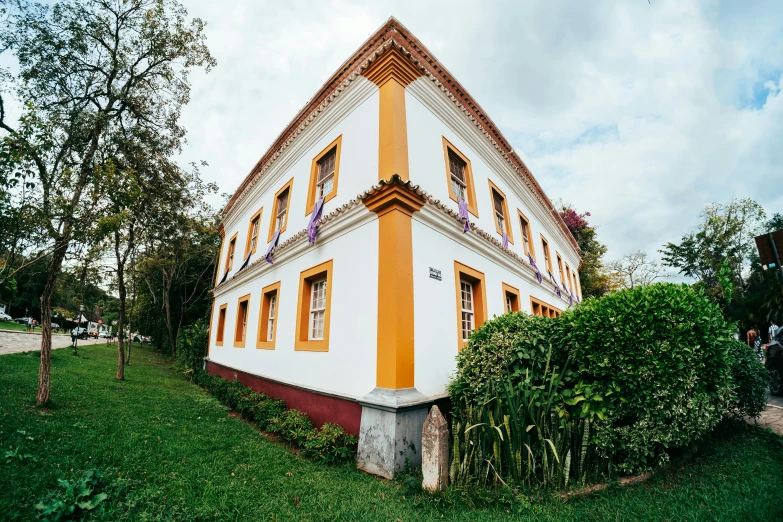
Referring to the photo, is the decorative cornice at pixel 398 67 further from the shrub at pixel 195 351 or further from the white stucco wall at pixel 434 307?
the shrub at pixel 195 351

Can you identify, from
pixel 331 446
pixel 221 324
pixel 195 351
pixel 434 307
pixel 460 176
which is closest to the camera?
pixel 331 446

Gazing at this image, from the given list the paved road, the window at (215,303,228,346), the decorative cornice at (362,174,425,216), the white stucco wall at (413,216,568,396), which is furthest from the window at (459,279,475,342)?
the paved road

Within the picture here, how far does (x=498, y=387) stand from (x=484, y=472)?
3.27ft

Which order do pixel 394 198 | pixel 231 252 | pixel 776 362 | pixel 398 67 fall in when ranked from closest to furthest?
pixel 394 198 → pixel 398 67 → pixel 776 362 → pixel 231 252

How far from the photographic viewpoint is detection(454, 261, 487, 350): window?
272 inches

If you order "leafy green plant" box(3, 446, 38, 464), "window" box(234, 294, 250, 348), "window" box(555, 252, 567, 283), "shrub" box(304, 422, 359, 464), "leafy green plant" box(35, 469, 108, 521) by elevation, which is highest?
"window" box(555, 252, 567, 283)

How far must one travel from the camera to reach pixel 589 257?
25.4 meters

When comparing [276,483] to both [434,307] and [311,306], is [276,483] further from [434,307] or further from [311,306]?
[311,306]

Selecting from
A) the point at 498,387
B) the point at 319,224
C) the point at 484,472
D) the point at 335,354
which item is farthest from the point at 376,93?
the point at 484,472

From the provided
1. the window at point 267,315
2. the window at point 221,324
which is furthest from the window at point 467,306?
the window at point 221,324

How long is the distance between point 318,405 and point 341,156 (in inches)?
199

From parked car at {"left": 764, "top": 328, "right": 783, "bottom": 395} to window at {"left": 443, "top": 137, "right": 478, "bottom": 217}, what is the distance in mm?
6983

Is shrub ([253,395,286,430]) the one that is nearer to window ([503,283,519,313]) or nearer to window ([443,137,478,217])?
window ([443,137,478,217])

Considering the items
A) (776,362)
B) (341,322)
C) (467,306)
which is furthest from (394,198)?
(776,362)
